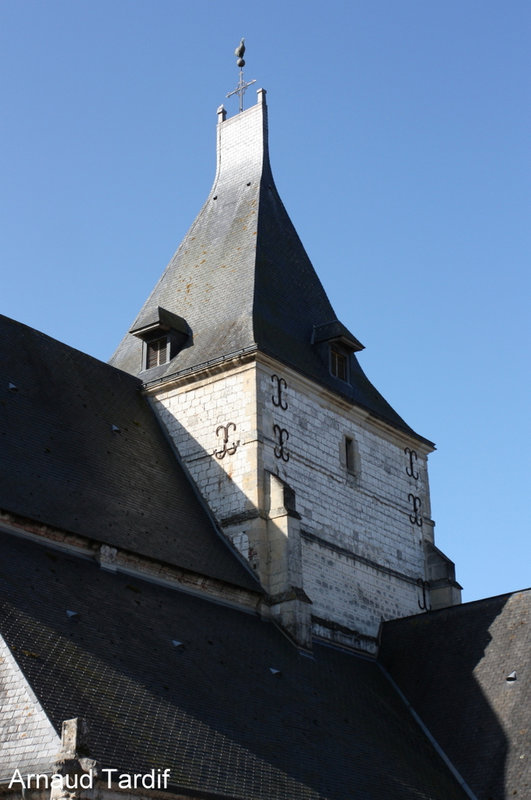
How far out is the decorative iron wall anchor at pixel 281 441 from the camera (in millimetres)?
19609

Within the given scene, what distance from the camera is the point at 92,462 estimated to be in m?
17.6

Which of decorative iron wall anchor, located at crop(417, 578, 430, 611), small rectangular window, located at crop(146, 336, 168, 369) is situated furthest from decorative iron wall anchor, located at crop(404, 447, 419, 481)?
small rectangular window, located at crop(146, 336, 168, 369)

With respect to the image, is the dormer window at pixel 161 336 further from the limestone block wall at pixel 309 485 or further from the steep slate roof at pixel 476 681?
the steep slate roof at pixel 476 681

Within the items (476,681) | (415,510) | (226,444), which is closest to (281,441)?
(226,444)

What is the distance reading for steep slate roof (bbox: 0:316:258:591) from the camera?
1602 cm

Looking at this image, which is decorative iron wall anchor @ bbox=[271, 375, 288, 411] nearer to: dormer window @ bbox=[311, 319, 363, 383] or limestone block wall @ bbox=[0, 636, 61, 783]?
dormer window @ bbox=[311, 319, 363, 383]

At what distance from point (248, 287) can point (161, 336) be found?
6.27 feet

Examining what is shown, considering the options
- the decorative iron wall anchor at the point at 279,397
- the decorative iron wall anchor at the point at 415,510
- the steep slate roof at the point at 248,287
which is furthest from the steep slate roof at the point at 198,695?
the steep slate roof at the point at 248,287

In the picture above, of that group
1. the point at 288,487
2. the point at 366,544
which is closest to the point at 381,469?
the point at 366,544

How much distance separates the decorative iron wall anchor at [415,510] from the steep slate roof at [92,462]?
516 centimetres

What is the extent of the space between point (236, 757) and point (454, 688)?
6388 mm

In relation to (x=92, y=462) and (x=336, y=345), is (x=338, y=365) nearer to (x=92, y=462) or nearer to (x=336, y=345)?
(x=336, y=345)

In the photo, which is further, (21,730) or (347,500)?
(347,500)

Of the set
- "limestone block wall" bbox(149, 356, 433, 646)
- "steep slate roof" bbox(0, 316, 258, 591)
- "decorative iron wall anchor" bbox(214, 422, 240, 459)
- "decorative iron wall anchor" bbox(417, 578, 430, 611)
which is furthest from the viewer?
"decorative iron wall anchor" bbox(417, 578, 430, 611)
